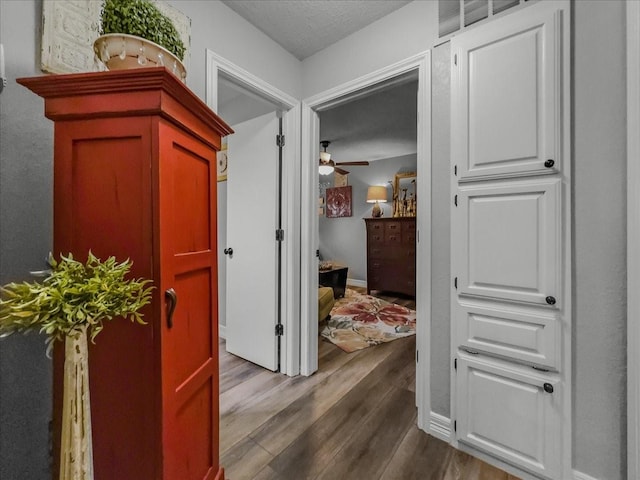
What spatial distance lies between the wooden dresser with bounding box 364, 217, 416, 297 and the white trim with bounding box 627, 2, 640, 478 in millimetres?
3572

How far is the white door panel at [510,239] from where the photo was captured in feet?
4.15

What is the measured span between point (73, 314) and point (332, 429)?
1573mm

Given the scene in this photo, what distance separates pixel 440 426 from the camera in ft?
5.31

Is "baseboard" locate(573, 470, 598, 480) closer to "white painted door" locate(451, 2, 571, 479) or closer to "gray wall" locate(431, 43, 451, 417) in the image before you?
"white painted door" locate(451, 2, 571, 479)

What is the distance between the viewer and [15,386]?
99 cm

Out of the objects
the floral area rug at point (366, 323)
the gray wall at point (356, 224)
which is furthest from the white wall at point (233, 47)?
the gray wall at point (356, 224)

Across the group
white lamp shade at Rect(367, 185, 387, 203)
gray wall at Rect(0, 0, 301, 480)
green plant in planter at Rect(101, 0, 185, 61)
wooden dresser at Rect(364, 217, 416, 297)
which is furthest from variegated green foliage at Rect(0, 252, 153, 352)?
white lamp shade at Rect(367, 185, 387, 203)

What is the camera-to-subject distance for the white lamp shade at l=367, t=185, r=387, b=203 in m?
5.55

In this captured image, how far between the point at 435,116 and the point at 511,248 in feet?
2.71

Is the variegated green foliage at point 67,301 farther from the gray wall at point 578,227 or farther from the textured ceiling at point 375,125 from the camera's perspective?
the textured ceiling at point 375,125

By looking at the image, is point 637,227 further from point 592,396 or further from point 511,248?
point 592,396

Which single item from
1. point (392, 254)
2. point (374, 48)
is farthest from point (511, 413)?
point (392, 254)

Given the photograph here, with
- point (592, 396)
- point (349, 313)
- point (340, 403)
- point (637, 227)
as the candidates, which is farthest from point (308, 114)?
point (349, 313)

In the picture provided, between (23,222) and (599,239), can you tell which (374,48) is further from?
(23,222)
